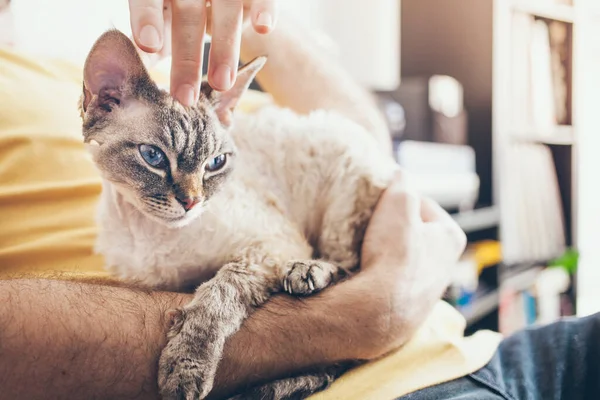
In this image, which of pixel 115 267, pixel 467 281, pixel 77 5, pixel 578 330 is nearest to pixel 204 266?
pixel 115 267

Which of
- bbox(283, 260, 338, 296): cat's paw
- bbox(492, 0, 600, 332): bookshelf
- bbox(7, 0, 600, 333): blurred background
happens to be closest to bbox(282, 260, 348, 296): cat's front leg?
bbox(283, 260, 338, 296): cat's paw

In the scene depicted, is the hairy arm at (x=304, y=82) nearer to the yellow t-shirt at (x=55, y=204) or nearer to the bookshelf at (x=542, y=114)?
the yellow t-shirt at (x=55, y=204)

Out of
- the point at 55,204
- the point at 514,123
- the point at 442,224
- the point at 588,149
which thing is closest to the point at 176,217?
the point at 55,204

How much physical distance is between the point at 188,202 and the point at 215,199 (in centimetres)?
11

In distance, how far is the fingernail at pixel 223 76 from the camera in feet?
2.04

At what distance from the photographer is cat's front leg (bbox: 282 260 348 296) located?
2.53ft

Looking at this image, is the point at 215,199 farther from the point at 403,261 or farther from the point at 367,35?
the point at 367,35

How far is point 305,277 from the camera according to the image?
0.78 meters

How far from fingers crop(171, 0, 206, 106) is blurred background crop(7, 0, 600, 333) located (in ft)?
4.35

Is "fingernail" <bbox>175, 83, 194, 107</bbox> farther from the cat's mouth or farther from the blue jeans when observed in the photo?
the blue jeans

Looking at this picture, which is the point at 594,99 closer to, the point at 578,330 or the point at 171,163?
the point at 578,330

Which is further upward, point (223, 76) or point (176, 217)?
point (223, 76)

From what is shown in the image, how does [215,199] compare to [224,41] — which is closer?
[224,41]

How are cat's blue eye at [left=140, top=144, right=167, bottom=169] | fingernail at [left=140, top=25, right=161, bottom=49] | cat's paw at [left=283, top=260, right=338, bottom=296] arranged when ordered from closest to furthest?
fingernail at [left=140, top=25, right=161, bottom=49] → cat's blue eye at [left=140, top=144, right=167, bottom=169] → cat's paw at [left=283, top=260, right=338, bottom=296]
